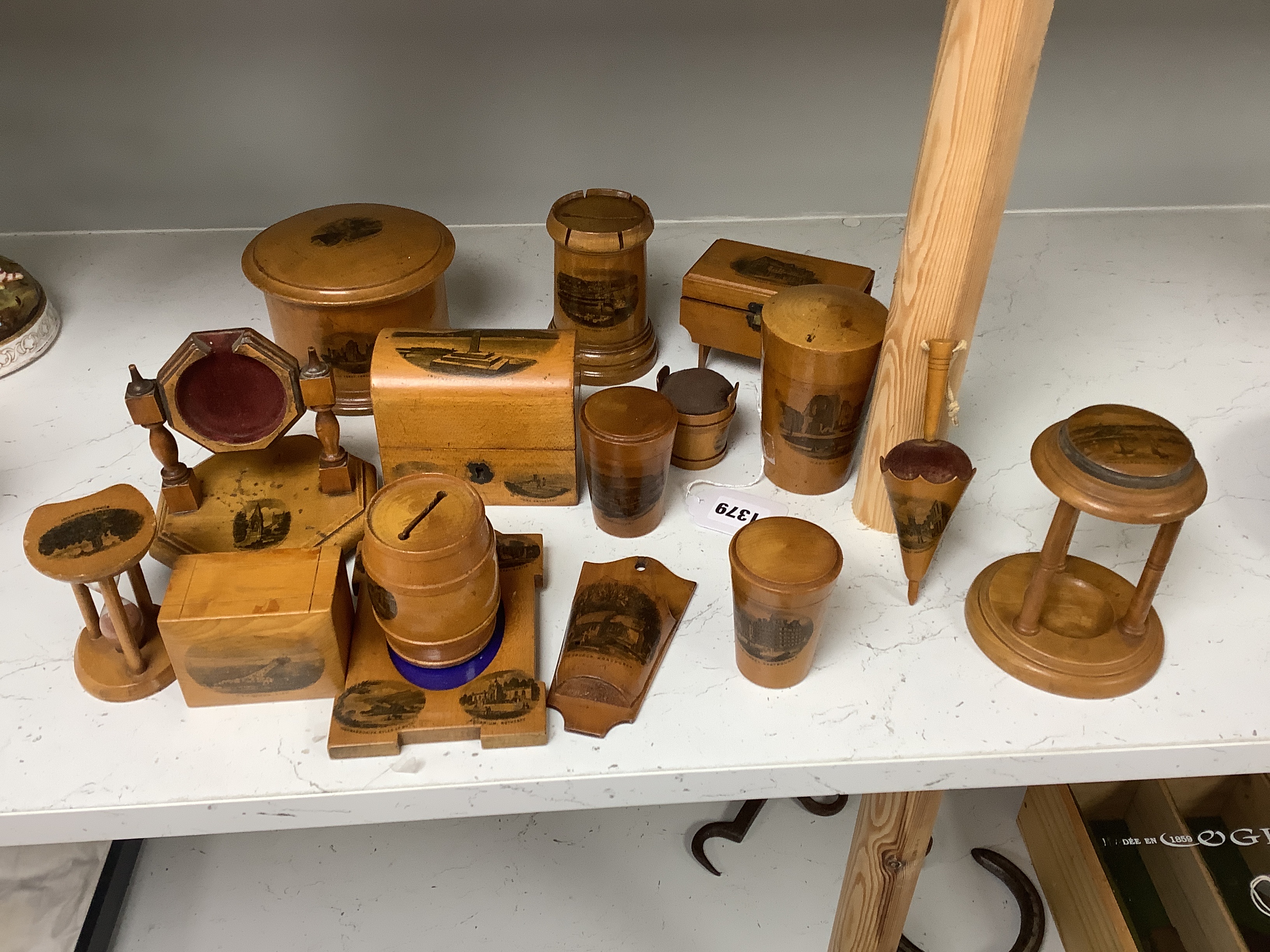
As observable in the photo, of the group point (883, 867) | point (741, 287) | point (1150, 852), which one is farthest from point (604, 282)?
point (1150, 852)

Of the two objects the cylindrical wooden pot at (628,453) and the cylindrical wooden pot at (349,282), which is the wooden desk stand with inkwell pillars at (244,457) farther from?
the cylindrical wooden pot at (628,453)

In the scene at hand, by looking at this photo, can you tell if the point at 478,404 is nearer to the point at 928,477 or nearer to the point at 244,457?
the point at 244,457

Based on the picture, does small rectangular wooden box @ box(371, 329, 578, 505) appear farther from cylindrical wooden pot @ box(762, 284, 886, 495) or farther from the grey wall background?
the grey wall background

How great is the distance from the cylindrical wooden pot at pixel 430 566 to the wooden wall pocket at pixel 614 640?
10 cm

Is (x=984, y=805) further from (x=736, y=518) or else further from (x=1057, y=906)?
(x=736, y=518)

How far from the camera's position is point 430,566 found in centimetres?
80

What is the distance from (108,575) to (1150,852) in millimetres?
1337

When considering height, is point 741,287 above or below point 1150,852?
above

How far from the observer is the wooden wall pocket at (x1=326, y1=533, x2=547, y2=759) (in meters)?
0.86

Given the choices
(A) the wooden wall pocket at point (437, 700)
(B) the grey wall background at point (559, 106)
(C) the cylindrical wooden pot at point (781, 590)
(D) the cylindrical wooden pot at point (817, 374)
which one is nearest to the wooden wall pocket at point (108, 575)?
(A) the wooden wall pocket at point (437, 700)

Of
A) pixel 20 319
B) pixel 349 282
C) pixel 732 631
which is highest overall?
pixel 349 282

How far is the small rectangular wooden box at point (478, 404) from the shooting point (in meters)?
1.02

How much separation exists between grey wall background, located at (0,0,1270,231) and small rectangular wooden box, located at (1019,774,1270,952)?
96 cm

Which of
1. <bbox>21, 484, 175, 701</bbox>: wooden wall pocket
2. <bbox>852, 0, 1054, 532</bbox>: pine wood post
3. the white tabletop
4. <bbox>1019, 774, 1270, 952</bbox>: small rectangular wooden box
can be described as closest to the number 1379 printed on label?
the white tabletop
